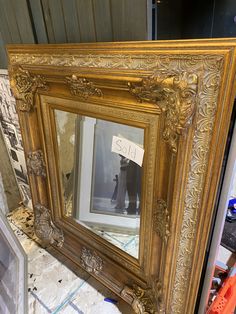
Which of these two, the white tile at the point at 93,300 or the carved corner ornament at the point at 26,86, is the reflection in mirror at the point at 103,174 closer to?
the carved corner ornament at the point at 26,86

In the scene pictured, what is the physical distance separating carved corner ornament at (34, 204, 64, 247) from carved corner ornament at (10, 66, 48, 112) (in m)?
0.47

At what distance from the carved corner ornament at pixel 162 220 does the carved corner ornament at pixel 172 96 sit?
175 mm

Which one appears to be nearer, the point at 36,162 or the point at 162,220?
the point at 162,220

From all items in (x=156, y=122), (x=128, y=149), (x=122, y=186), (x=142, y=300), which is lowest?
(x=142, y=300)

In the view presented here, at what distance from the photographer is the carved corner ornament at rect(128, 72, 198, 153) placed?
0.46 metres

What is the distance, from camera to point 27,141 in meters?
0.92

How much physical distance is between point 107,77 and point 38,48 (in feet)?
1.04

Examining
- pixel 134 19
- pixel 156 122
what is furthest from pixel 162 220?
pixel 134 19

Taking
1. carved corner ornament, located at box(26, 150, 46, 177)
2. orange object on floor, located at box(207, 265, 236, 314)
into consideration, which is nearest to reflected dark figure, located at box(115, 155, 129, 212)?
carved corner ornament, located at box(26, 150, 46, 177)

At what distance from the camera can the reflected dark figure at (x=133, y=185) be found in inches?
27.6

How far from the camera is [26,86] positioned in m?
0.82

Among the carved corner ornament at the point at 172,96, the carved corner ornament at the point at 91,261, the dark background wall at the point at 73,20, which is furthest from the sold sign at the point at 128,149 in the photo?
the carved corner ornament at the point at 91,261

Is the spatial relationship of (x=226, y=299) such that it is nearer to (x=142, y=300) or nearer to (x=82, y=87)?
(x=142, y=300)

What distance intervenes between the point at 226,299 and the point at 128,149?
2.32ft
